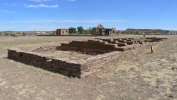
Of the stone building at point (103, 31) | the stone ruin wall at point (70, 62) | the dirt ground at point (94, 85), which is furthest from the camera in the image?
the stone building at point (103, 31)

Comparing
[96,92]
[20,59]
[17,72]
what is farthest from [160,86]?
[20,59]

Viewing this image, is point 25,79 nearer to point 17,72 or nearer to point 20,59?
point 17,72

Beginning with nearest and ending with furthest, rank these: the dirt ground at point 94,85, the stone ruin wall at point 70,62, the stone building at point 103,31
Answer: the dirt ground at point 94,85
the stone ruin wall at point 70,62
the stone building at point 103,31

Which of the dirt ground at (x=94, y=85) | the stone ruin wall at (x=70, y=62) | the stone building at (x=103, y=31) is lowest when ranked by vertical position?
the dirt ground at (x=94, y=85)

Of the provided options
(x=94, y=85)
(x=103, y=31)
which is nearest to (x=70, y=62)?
(x=94, y=85)

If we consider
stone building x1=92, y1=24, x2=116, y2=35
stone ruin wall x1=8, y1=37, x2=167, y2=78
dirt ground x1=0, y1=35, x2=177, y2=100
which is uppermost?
stone building x1=92, y1=24, x2=116, y2=35

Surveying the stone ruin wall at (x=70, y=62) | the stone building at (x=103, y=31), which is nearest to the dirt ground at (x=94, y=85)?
the stone ruin wall at (x=70, y=62)

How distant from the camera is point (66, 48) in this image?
14656mm

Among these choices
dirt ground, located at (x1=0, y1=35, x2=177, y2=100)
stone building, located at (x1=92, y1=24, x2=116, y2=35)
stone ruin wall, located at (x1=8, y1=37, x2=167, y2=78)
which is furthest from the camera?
stone building, located at (x1=92, y1=24, x2=116, y2=35)

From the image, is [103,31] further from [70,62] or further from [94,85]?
[94,85]

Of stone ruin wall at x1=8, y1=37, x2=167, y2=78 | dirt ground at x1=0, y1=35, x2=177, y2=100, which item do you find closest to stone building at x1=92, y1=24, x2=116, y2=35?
stone ruin wall at x1=8, y1=37, x2=167, y2=78

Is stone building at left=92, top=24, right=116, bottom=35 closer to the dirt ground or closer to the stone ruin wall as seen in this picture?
the stone ruin wall

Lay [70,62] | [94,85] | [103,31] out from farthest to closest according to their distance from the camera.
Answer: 1. [103,31]
2. [70,62]
3. [94,85]

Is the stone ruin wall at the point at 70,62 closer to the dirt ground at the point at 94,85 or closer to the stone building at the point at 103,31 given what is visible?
the dirt ground at the point at 94,85
